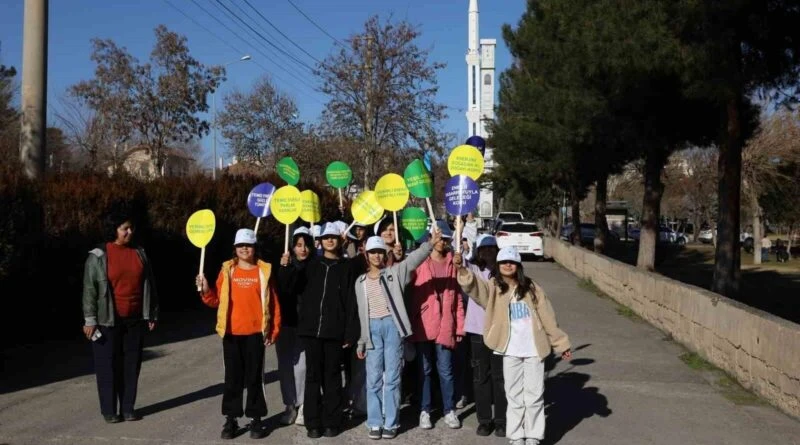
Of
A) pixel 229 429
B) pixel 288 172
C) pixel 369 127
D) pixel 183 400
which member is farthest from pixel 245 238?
pixel 369 127

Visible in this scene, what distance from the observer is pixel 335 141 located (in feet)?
77.9

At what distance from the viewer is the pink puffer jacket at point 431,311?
257 inches

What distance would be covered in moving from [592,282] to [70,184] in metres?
13.7

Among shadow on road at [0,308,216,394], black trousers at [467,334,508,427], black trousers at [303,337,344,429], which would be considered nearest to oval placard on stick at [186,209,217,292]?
black trousers at [303,337,344,429]

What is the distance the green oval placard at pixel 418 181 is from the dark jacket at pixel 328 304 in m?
1.34

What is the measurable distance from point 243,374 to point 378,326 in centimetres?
114

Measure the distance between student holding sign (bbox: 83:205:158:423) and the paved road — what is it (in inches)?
11.5

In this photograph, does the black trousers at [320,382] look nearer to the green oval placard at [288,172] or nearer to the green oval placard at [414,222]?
the green oval placard at [414,222]

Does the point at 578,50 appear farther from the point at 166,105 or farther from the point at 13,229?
the point at 166,105

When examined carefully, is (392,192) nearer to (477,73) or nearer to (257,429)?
(257,429)

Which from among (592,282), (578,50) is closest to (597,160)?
(592,282)

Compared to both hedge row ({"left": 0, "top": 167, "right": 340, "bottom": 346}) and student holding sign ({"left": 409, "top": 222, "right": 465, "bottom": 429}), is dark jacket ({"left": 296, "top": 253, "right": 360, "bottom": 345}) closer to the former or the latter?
student holding sign ({"left": 409, "top": 222, "right": 465, "bottom": 429})

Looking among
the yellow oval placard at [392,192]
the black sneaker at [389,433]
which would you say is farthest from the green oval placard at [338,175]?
the black sneaker at [389,433]

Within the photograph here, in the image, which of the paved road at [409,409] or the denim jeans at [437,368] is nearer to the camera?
the paved road at [409,409]
